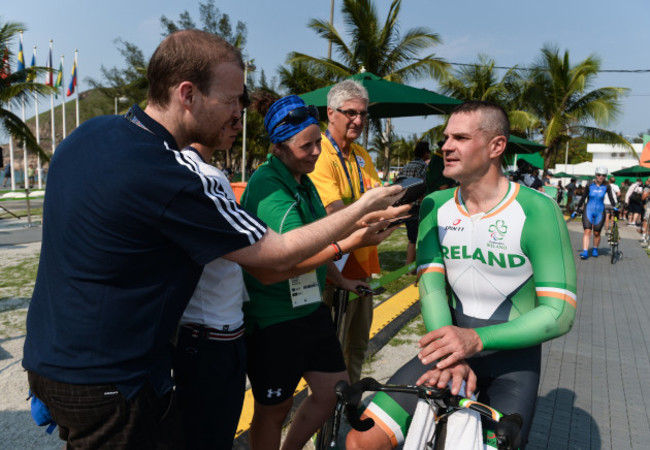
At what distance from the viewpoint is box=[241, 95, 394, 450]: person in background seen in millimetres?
2219

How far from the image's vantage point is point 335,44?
20.3 metres

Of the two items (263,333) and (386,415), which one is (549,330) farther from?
A: (263,333)

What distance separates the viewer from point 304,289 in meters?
2.25

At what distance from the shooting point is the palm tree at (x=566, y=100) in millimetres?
23219

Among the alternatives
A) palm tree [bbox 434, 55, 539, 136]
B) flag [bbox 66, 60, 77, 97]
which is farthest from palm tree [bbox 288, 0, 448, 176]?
flag [bbox 66, 60, 77, 97]

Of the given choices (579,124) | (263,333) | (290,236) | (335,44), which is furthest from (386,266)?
(579,124)

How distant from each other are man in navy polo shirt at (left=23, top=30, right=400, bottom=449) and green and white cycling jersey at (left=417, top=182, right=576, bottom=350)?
3.57ft

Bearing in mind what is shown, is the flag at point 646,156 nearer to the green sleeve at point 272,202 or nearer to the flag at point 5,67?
the green sleeve at point 272,202

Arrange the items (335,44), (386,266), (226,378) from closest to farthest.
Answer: (226,378) < (386,266) < (335,44)

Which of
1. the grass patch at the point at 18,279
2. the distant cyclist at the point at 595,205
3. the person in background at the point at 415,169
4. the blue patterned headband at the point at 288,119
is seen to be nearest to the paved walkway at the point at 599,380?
the blue patterned headband at the point at 288,119

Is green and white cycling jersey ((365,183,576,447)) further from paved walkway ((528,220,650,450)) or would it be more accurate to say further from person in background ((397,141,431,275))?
person in background ((397,141,431,275))

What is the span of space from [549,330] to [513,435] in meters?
0.79

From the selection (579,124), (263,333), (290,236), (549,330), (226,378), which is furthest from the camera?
(579,124)

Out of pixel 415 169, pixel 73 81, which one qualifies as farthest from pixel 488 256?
pixel 73 81
